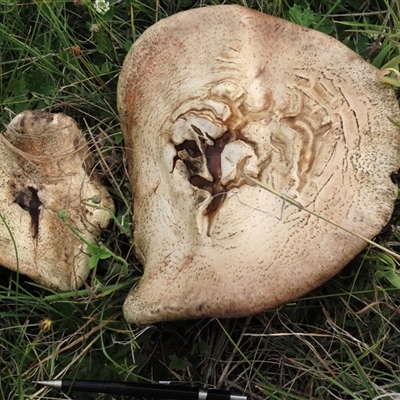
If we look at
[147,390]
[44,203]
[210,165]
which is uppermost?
[210,165]

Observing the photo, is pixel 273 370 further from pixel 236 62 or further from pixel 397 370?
pixel 236 62

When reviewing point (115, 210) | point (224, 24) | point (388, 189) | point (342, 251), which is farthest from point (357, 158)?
point (115, 210)

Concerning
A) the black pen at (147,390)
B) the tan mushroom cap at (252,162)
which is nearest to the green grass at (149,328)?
the black pen at (147,390)

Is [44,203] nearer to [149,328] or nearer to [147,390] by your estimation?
[149,328]

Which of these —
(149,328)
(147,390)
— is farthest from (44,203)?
(147,390)

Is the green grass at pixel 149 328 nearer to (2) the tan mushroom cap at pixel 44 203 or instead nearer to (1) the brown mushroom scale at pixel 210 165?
(2) the tan mushroom cap at pixel 44 203

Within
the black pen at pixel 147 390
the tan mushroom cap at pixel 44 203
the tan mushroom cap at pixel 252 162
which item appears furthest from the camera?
the tan mushroom cap at pixel 44 203
